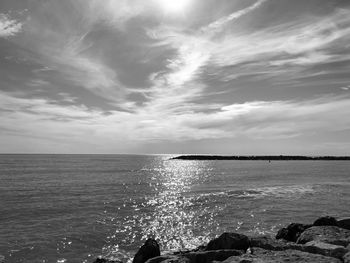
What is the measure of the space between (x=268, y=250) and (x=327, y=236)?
393cm

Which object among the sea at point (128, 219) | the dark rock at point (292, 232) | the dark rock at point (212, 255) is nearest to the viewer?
the dark rock at point (212, 255)

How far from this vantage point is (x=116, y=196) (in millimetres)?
38844

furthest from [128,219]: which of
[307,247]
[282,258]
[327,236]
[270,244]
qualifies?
[282,258]

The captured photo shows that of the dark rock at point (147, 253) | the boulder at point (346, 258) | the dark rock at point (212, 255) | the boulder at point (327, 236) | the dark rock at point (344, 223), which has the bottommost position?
the dark rock at point (147, 253)

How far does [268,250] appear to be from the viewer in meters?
12.2

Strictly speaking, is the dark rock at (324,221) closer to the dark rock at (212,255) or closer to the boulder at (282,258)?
the dark rock at (212,255)

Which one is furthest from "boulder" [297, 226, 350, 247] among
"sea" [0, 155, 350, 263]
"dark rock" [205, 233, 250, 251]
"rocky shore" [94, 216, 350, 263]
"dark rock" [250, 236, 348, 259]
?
"sea" [0, 155, 350, 263]

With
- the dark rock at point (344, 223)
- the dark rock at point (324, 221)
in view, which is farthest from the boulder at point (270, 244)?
the dark rock at point (344, 223)

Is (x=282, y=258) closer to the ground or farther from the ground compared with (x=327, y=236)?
farther from the ground

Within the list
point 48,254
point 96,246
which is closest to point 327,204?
point 96,246

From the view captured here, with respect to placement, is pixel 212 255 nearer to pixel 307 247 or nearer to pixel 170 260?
pixel 170 260

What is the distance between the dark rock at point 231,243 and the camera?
46.1 ft

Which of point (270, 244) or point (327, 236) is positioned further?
point (327, 236)

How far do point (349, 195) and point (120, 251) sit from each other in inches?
1216
